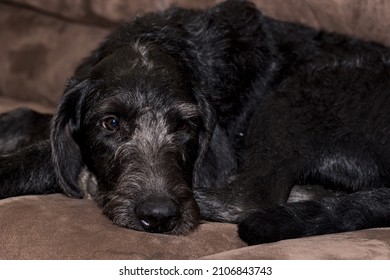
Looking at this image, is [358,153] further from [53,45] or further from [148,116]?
[53,45]

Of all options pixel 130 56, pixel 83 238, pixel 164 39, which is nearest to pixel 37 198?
pixel 83 238

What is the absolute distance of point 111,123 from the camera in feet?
11.4

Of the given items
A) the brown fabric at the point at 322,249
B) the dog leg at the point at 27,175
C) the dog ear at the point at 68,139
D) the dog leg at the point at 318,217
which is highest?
the brown fabric at the point at 322,249

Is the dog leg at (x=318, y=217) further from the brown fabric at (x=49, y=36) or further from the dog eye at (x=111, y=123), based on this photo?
the brown fabric at (x=49, y=36)

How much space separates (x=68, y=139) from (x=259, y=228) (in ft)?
3.74

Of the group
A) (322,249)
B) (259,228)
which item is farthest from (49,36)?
(322,249)

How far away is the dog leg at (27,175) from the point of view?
3.62 meters

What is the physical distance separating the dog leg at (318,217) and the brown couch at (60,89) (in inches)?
3.5

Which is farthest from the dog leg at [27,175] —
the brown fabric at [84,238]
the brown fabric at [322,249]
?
the brown fabric at [322,249]

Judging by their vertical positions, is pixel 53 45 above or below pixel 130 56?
below

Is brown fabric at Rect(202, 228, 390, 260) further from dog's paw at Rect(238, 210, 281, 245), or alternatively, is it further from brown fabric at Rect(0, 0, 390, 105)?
brown fabric at Rect(0, 0, 390, 105)

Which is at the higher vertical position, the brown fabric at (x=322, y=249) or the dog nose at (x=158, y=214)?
the brown fabric at (x=322, y=249)

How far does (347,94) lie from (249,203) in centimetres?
72
